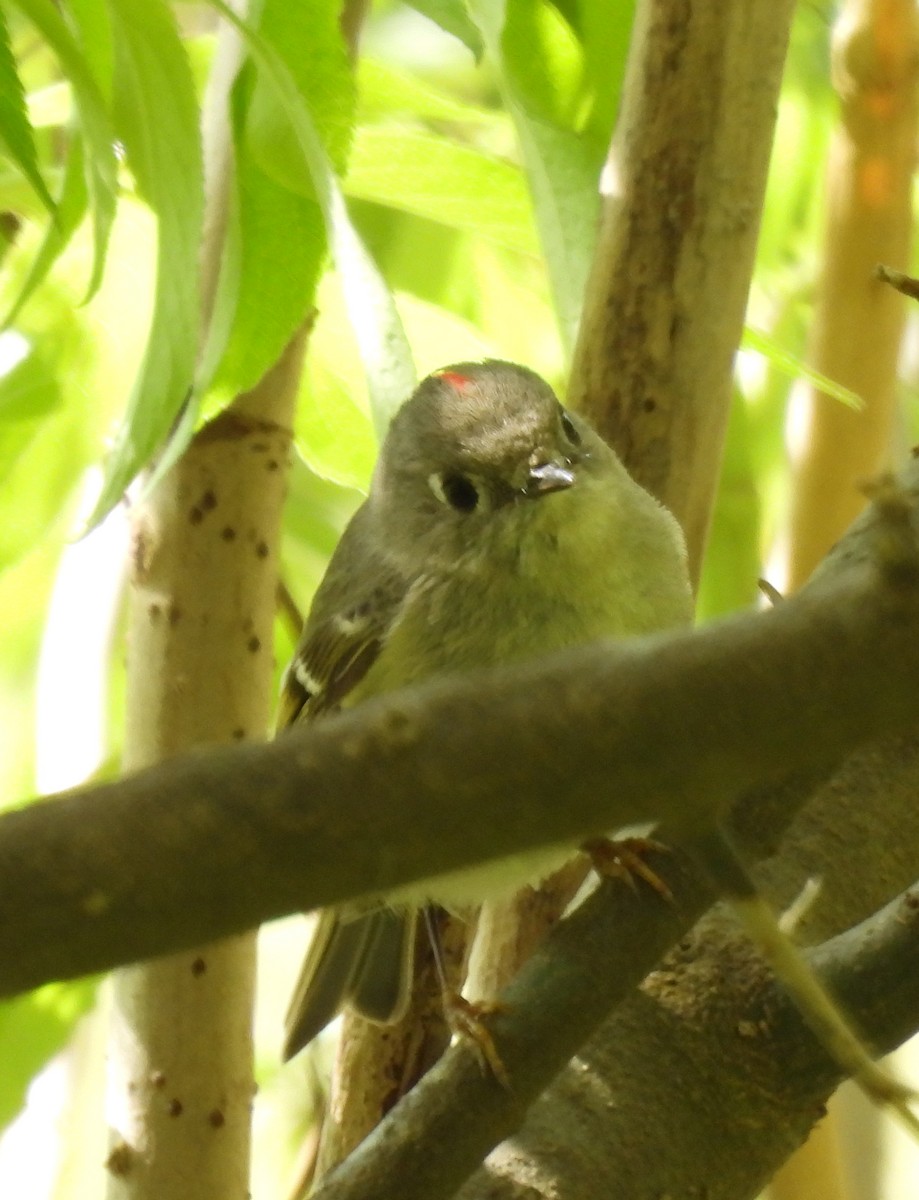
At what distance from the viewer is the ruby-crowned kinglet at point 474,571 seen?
1.02m

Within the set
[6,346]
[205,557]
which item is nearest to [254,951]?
[205,557]

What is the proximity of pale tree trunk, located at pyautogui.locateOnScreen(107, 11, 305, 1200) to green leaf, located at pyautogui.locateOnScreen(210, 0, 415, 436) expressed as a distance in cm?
21

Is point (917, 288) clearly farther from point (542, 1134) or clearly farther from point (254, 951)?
point (254, 951)

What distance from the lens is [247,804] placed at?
348 millimetres

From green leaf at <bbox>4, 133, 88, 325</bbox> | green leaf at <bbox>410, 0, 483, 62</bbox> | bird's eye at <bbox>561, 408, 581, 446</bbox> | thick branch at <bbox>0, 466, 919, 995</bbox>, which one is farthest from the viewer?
bird's eye at <bbox>561, 408, 581, 446</bbox>

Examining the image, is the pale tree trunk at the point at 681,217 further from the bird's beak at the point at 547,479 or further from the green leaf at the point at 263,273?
the green leaf at the point at 263,273

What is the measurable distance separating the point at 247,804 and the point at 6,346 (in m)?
0.81

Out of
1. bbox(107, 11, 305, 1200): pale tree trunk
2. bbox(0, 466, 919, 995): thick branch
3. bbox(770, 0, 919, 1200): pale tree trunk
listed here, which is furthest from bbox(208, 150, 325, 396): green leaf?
bbox(770, 0, 919, 1200): pale tree trunk

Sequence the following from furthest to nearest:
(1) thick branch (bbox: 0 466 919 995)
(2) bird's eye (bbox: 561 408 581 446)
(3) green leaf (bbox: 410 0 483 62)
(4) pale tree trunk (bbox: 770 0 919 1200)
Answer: (4) pale tree trunk (bbox: 770 0 919 1200) < (2) bird's eye (bbox: 561 408 581 446) < (3) green leaf (bbox: 410 0 483 62) < (1) thick branch (bbox: 0 466 919 995)

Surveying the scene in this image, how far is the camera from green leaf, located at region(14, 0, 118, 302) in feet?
2.35

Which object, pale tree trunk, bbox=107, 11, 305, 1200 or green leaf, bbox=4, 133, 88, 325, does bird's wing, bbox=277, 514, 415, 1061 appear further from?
green leaf, bbox=4, 133, 88, 325

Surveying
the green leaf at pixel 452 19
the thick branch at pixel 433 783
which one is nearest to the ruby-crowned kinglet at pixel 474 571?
the green leaf at pixel 452 19

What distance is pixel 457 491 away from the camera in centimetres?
110

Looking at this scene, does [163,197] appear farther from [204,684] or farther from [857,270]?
[857,270]
